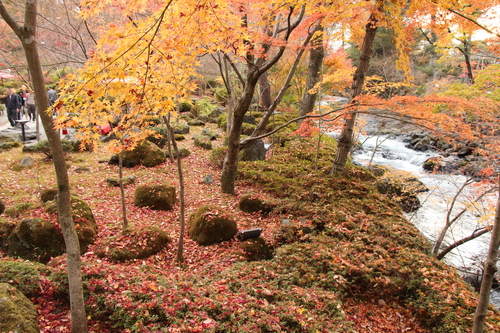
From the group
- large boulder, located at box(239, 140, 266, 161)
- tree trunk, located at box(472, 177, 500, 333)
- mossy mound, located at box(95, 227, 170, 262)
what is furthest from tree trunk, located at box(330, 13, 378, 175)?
mossy mound, located at box(95, 227, 170, 262)

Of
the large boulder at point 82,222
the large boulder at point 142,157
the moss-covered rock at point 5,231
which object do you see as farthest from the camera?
the large boulder at point 142,157

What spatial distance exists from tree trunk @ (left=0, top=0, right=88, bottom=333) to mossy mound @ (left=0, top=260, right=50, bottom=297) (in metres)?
0.88

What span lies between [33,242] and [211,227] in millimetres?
2747

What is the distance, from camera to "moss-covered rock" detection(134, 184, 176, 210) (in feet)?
21.4

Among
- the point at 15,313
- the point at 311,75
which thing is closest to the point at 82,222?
the point at 15,313

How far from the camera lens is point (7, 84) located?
18.9 metres

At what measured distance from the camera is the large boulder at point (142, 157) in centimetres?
915

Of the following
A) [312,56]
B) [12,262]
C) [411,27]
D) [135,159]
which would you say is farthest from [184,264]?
[312,56]

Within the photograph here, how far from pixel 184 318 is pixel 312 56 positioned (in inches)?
424

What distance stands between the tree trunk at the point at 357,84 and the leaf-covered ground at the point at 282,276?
1.88 feet

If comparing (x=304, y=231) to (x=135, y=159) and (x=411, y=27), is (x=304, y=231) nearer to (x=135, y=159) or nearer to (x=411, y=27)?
(x=411, y=27)

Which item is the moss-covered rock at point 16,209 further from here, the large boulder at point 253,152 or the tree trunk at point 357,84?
the tree trunk at point 357,84

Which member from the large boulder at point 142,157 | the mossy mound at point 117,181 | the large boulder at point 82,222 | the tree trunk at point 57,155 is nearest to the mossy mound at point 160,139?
the large boulder at point 142,157

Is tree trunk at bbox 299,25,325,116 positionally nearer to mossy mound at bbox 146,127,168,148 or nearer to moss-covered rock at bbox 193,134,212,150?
moss-covered rock at bbox 193,134,212,150
